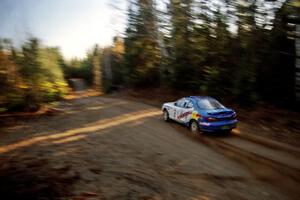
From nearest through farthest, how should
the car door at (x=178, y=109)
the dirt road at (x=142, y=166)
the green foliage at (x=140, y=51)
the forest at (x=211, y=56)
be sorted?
the dirt road at (x=142, y=166)
the car door at (x=178, y=109)
the forest at (x=211, y=56)
the green foliage at (x=140, y=51)

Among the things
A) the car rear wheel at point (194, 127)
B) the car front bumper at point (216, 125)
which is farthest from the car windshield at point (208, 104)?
the car front bumper at point (216, 125)

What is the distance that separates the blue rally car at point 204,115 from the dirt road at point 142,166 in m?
0.43

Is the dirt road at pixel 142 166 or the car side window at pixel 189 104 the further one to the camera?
the car side window at pixel 189 104


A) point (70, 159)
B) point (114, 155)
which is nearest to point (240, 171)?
point (114, 155)

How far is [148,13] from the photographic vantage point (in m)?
28.4

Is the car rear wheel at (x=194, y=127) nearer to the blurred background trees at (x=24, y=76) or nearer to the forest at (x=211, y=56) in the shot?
the forest at (x=211, y=56)

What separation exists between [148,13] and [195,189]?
75.9ft

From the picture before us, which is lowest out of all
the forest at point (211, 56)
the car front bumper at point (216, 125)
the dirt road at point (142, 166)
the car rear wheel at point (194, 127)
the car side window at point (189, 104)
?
the dirt road at point (142, 166)

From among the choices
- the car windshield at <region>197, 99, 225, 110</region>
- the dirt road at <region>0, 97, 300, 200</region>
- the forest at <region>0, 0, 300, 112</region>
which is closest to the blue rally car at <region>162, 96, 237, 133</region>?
the car windshield at <region>197, 99, 225, 110</region>

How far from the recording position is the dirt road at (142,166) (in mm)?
7297

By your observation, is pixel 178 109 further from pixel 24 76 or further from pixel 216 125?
pixel 24 76

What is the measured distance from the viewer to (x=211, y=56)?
895 inches

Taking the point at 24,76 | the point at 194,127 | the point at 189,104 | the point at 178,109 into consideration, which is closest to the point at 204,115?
the point at 194,127

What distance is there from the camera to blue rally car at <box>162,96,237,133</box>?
1280 cm
